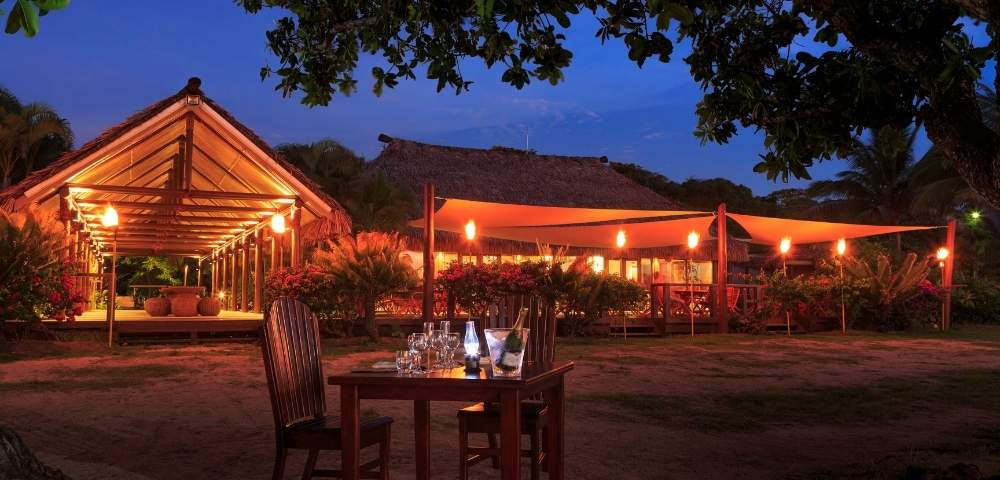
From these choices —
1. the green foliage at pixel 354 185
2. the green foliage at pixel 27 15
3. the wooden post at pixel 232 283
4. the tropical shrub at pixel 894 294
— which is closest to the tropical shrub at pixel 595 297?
the tropical shrub at pixel 894 294

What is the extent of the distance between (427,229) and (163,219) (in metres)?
6.67

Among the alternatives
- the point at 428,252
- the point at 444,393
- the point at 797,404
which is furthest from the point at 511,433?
the point at 428,252

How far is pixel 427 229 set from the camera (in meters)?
11.7

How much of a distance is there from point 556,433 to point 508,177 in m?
17.4

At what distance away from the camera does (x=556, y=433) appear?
11.9ft

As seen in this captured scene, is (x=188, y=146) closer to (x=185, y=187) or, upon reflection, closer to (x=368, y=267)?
(x=185, y=187)

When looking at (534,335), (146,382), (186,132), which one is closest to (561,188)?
(186,132)

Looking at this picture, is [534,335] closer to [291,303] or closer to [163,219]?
[291,303]

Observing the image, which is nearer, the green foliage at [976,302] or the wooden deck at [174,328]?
the wooden deck at [174,328]

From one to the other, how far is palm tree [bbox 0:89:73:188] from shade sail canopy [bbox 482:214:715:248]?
17.9m

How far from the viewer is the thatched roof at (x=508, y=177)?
65.4 feet

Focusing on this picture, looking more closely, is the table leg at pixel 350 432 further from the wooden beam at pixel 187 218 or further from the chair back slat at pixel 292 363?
the wooden beam at pixel 187 218

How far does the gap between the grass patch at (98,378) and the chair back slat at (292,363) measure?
4.04 meters

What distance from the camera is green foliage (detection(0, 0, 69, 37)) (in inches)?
55.1
